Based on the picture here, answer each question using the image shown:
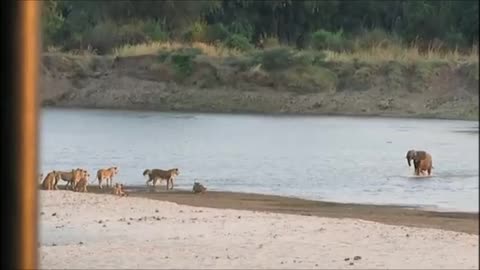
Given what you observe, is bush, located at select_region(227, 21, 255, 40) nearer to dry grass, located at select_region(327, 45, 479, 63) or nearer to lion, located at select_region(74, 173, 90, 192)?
dry grass, located at select_region(327, 45, 479, 63)

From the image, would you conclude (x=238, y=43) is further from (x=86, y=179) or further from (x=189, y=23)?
(x=86, y=179)

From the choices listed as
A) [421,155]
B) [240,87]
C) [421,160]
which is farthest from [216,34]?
[421,160]

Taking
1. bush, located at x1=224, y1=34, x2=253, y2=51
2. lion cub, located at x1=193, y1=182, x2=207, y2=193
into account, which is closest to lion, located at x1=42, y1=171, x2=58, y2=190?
lion cub, located at x1=193, y1=182, x2=207, y2=193

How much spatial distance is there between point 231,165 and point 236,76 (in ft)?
48.3

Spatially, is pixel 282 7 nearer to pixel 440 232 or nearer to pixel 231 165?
pixel 231 165

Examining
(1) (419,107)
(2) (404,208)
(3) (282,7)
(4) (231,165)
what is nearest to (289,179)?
(4) (231,165)

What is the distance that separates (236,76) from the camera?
32938 mm

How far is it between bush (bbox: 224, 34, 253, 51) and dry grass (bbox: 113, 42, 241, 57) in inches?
11.9

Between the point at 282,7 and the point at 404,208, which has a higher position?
the point at 282,7

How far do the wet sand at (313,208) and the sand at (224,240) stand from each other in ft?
1.86

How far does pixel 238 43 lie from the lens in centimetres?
3319

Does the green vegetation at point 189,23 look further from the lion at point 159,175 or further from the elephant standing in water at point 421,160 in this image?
the lion at point 159,175

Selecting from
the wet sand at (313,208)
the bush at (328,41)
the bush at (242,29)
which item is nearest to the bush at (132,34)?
the bush at (242,29)

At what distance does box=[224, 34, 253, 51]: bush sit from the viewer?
108 feet
